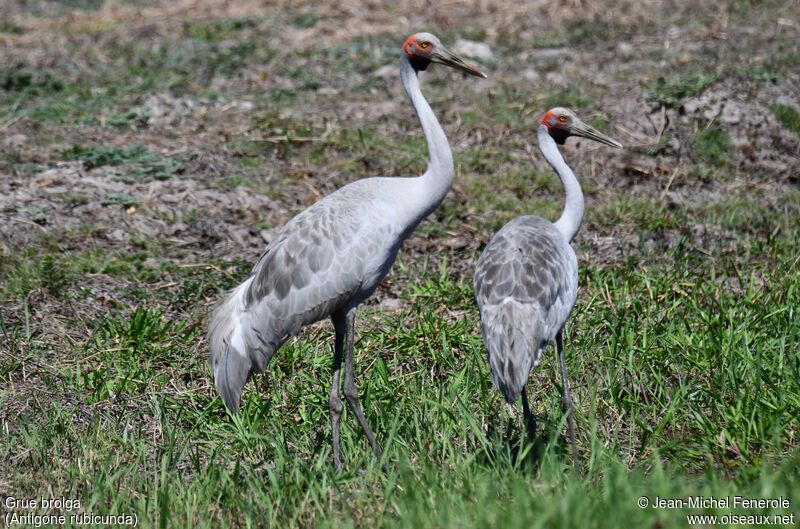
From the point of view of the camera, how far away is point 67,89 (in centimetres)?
991

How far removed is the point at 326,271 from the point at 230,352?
62 cm

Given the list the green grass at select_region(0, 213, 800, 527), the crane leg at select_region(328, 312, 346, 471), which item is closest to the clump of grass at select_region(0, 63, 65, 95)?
the green grass at select_region(0, 213, 800, 527)

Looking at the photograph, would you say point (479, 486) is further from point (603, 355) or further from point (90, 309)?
point (90, 309)

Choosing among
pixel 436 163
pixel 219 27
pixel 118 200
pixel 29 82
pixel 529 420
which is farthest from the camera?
pixel 219 27

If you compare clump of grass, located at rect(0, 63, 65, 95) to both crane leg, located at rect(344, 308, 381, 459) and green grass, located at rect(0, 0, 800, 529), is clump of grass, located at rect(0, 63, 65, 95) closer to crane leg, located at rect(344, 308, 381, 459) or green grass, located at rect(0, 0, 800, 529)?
green grass, located at rect(0, 0, 800, 529)

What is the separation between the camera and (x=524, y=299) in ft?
15.8

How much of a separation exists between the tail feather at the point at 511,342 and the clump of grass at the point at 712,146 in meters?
4.25

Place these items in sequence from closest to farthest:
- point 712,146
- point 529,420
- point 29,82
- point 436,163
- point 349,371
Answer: point 529,420 < point 436,163 < point 349,371 < point 712,146 < point 29,82

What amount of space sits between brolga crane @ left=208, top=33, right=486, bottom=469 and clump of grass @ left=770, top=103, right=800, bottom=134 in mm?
4712

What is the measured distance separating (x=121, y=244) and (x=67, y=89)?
139 inches

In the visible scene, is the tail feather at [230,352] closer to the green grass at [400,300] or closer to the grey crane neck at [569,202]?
the green grass at [400,300]

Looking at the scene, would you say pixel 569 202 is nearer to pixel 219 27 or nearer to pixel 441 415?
pixel 441 415

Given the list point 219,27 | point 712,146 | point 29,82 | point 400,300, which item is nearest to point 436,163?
point 400,300

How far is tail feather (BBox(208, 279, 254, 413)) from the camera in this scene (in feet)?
16.1
